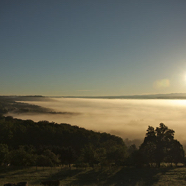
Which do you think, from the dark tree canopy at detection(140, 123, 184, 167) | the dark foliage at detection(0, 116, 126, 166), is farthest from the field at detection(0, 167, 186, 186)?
the dark tree canopy at detection(140, 123, 184, 167)

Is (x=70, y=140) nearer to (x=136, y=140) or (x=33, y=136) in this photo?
(x=33, y=136)

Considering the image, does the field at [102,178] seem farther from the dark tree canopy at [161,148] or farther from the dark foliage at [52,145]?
the dark tree canopy at [161,148]

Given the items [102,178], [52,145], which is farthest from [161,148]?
[52,145]

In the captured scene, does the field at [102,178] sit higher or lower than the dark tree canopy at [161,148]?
lower

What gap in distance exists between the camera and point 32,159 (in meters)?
55.1

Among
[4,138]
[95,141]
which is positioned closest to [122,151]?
[95,141]

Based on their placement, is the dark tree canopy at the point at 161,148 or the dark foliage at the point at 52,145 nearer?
the dark foliage at the point at 52,145

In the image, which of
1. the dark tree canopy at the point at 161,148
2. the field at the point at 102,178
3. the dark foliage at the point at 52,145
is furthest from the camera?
the dark tree canopy at the point at 161,148

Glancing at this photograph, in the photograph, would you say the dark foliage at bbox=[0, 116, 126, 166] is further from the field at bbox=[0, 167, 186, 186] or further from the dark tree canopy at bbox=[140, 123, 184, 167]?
the dark tree canopy at bbox=[140, 123, 184, 167]

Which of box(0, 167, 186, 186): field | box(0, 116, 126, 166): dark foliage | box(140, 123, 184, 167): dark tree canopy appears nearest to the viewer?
box(0, 167, 186, 186): field

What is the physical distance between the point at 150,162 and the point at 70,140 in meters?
61.4

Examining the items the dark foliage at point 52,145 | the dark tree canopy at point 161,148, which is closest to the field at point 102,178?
the dark foliage at point 52,145

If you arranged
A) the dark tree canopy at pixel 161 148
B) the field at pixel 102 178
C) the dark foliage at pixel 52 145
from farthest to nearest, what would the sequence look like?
the dark tree canopy at pixel 161 148, the dark foliage at pixel 52 145, the field at pixel 102 178

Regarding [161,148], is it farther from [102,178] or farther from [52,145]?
[52,145]
